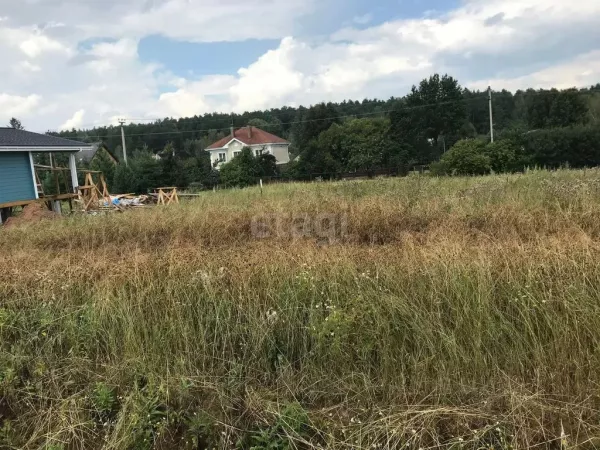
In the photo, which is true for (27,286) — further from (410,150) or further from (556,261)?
(410,150)

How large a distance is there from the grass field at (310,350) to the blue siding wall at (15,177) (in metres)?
15.5

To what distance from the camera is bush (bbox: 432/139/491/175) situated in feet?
91.0

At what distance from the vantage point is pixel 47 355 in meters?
3.00

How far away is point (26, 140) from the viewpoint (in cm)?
1878

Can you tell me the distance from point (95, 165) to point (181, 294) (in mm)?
41050

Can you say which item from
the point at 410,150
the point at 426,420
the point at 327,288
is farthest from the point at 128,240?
the point at 410,150

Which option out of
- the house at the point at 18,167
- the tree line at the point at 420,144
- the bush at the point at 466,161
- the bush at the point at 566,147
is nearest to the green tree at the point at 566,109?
the tree line at the point at 420,144

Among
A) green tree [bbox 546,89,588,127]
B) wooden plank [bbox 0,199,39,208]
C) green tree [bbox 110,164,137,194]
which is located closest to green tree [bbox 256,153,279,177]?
green tree [bbox 110,164,137,194]

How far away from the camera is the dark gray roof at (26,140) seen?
17.5 metres

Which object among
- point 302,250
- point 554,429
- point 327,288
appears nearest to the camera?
point 554,429

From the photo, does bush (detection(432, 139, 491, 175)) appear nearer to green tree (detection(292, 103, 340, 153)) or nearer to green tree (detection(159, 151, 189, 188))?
green tree (detection(159, 151, 189, 188))

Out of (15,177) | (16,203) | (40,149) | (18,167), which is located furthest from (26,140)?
(16,203)

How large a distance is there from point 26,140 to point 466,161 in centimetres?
2489

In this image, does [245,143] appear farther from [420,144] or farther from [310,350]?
[310,350]
